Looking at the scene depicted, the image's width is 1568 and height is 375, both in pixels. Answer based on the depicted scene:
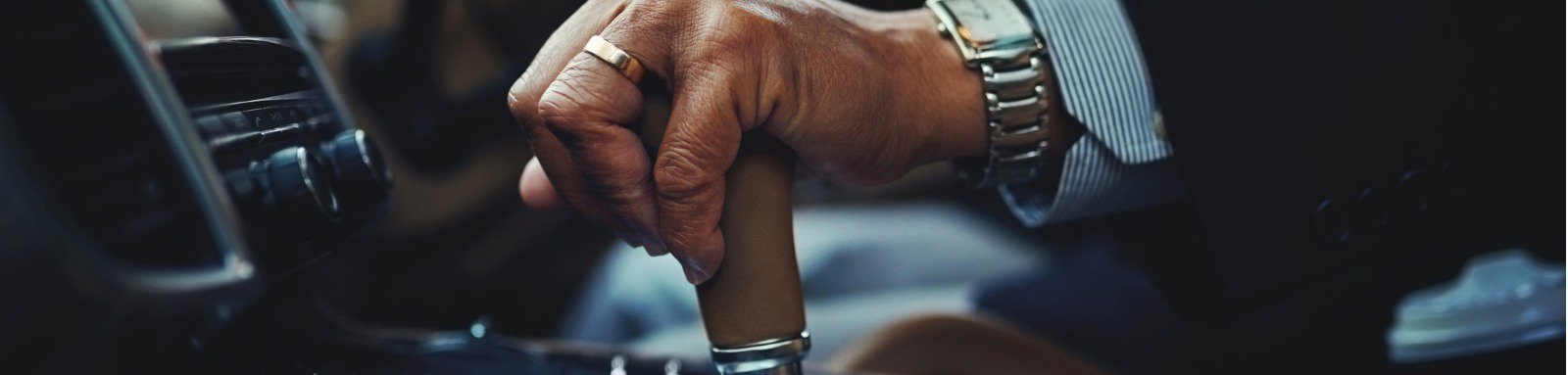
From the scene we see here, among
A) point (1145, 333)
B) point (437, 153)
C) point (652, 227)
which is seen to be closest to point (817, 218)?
point (437, 153)

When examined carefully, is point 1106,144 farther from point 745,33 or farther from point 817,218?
point 817,218

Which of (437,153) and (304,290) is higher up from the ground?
(304,290)

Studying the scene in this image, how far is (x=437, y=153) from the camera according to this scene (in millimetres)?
1315

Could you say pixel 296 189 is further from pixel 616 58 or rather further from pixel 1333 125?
pixel 1333 125

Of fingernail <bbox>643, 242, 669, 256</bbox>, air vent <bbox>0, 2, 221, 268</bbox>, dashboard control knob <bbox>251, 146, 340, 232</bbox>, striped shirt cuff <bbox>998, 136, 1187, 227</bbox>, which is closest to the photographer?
air vent <bbox>0, 2, 221, 268</bbox>

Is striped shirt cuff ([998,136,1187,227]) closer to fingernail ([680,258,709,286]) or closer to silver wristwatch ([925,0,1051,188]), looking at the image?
silver wristwatch ([925,0,1051,188])

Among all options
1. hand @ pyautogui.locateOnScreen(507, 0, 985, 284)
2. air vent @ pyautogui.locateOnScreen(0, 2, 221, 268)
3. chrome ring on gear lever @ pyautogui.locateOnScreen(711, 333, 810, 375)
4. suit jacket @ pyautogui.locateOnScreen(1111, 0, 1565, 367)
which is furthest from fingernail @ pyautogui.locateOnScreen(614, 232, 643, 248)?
suit jacket @ pyautogui.locateOnScreen(1111, 0, 1565, 367)

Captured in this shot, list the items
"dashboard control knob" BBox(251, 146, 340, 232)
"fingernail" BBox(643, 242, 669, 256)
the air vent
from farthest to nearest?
"fingernail" BBox(643, 242, 669, 256) → "dashboard control knob" BBox(251, 146, 340, 232) → the air vent

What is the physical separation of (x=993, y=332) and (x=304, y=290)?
0.49 meters

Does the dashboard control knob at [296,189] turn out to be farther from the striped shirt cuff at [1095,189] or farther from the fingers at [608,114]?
the striped shirt cuff at [1095,189]

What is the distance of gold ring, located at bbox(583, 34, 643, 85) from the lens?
0.45 metres

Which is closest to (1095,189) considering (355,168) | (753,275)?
(753,275)

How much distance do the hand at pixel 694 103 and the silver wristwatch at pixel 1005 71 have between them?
69 mm

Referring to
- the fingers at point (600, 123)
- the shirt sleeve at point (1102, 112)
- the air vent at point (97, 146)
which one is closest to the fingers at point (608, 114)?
the fingers at point (600, 123)
